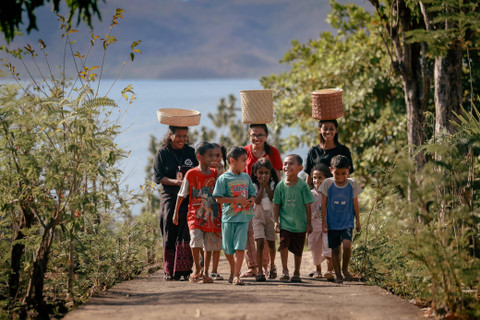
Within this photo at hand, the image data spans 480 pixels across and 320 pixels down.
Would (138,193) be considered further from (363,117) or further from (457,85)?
(363,117)

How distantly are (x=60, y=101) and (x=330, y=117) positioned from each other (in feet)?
12.6

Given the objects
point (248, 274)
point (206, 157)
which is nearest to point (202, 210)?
point (206, 157)

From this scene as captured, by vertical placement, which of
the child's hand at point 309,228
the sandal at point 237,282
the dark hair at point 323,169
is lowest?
the sandal at point 237,282

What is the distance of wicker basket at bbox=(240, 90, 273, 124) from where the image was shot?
350 inches

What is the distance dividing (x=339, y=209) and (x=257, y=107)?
1.87 meters

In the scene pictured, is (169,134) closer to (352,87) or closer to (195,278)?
(195,278)

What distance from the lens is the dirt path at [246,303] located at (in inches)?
217

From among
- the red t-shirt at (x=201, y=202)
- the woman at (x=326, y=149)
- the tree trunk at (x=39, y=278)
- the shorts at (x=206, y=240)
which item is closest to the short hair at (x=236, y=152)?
the red t-shirt at (x=201, y=202)

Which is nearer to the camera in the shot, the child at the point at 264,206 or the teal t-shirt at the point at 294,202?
the teal t-shirt at the point at 294,202

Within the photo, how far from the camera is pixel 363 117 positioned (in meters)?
17.3

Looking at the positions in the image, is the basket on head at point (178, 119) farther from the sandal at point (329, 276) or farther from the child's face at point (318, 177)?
the sandal at point (329, 276)

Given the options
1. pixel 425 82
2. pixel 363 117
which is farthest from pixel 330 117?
pixel 363 117

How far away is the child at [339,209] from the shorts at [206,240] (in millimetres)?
1354

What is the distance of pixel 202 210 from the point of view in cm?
802
